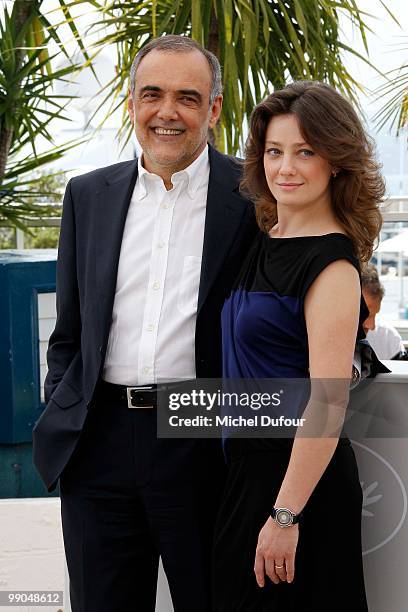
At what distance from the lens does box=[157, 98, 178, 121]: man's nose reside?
2225mm

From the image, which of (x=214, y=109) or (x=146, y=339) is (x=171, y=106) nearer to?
(x=214, y=109)

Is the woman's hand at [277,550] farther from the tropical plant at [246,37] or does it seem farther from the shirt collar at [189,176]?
the tropical plant at [246,37]

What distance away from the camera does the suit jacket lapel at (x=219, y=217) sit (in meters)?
2.16

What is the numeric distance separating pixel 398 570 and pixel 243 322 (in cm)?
73

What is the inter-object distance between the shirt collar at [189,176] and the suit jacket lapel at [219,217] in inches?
0.8

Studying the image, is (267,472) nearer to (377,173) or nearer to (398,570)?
(398,570)

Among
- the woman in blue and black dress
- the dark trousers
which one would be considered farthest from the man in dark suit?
the woman in blue and black dress

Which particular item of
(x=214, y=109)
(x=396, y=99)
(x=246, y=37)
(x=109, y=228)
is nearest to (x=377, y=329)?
(x=246, y=37)

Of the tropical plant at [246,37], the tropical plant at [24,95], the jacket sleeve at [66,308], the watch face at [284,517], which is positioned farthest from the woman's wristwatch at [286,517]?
the tropical plant at [24,95]

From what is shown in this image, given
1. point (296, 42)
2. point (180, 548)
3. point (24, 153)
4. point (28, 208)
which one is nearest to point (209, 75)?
point (180, 548)

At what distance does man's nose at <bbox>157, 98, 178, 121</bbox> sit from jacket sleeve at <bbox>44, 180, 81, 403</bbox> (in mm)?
318

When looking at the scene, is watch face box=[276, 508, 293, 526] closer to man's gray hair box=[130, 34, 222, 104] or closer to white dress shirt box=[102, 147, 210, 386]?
white dress shirt box=[102, 147, 210, 386]

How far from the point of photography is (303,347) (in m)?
1.87

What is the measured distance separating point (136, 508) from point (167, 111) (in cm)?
91
